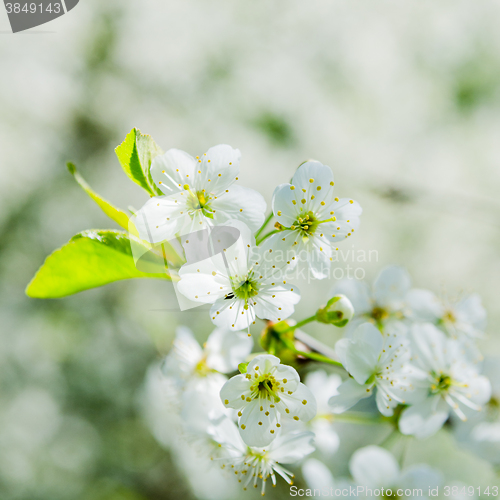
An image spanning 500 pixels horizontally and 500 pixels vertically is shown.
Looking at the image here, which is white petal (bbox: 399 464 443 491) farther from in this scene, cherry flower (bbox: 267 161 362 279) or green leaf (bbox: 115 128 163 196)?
green leaf (bbox: 115 128 163 196)

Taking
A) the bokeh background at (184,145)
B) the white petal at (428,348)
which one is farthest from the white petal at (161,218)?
the bokeh background at (184,145)

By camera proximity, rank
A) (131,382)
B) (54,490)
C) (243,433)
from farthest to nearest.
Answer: (131,382), (54,490), (243,433)

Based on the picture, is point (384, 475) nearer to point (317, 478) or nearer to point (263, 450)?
point (317, 478)

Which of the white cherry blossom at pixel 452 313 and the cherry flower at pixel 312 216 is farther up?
the cherry flower at pixel 312 216

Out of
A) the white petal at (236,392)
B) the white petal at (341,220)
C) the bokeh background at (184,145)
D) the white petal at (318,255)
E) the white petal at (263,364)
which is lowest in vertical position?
the bokeh background at (184,145)

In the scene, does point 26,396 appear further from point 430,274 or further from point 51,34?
point 430,274

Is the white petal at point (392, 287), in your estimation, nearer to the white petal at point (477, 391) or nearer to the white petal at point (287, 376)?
the white petal at point (477, 391)

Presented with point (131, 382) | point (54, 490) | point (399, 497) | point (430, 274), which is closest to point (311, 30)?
point (430, 274)

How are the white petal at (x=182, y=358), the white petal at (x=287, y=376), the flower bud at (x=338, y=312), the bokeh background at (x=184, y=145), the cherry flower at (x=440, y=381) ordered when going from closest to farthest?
1. the white petal at (x=287, y=376)
2. the flower bud at (x=338, y=312)
3. the cherry flower at (x=440, y=381)
4. the white petal at (x=182, y=358)
5. the bokeh background at (x=184, y=145)
